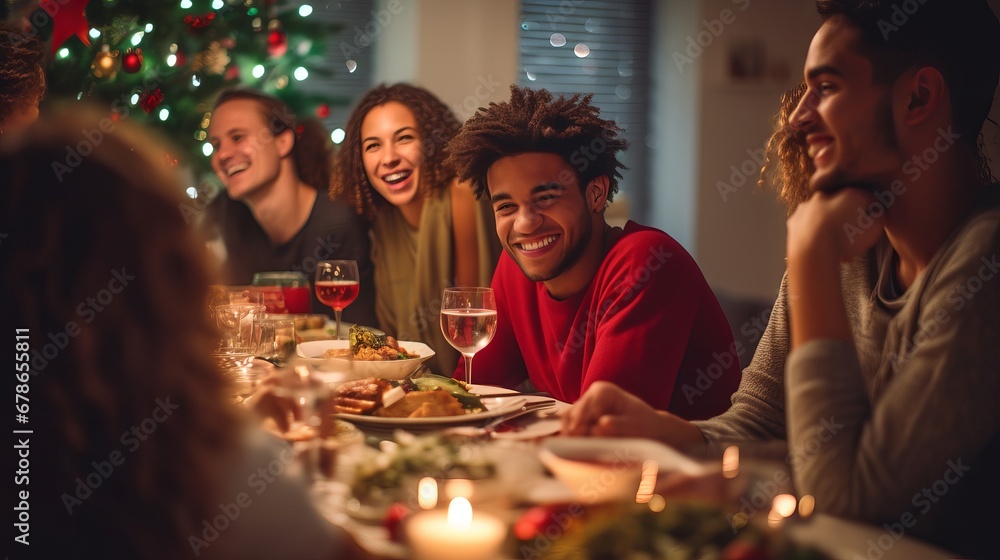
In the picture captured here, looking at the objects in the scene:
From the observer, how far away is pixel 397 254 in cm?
352

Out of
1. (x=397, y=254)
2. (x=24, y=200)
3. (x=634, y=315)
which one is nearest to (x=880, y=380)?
(x=634, y=315)

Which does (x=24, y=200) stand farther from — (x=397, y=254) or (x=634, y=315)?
(x=397, y=254)

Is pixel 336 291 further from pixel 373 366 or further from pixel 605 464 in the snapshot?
pixel 605 464

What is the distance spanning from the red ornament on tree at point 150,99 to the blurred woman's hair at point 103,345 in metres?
2.70

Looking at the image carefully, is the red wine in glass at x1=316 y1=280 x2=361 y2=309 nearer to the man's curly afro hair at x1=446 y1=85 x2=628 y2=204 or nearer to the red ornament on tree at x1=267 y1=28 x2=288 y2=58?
the man's curly afro hair at x1=446 y1=85 x2=628 y2=204

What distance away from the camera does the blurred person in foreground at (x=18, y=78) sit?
2.15m

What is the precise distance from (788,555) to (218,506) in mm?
474

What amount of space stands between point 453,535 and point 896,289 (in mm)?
926

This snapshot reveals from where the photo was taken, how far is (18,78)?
7.18ft

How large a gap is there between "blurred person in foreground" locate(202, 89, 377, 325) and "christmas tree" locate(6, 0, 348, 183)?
0.29 feet

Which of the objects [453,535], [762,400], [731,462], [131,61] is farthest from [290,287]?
[731,462]

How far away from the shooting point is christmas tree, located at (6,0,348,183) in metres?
3.03

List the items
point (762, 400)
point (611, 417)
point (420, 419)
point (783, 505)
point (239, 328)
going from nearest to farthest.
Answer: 1. point (783, 505)
2. point (611, 417)
3. point (420, 419)
4. point (762, 400)
5. point (239, 328)

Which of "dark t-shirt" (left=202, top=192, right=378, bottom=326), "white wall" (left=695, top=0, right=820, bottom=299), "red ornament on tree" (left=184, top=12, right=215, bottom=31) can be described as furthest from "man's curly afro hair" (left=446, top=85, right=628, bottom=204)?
"white wall" (left=695, top=0, right=820, bottom=299)
